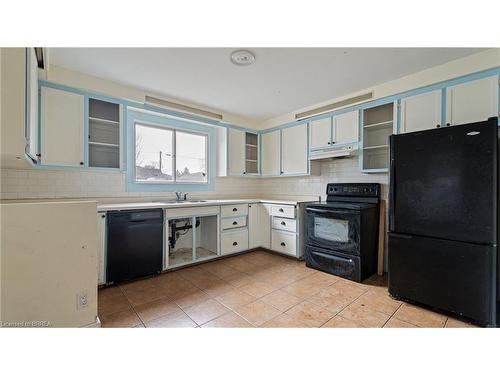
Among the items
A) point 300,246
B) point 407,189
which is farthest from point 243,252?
point 407,189

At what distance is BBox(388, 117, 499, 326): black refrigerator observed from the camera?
169 cm

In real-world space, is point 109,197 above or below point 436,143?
below

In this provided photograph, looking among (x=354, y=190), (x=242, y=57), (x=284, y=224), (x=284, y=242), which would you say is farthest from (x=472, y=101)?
(x=284, y=242)

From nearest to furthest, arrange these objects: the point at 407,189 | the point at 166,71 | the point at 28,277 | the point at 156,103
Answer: the point at 28,277
the point at 407,189
the point at 166,71
the point at 156,103

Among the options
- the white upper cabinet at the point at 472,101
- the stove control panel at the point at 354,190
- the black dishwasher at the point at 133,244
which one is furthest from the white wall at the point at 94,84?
the white upper cabinet at the point at 472,101

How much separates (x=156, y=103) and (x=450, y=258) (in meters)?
3.62

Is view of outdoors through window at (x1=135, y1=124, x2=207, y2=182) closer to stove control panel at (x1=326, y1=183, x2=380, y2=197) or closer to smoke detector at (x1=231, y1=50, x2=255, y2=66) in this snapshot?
smoke detector at (x1=231, y1=50, x2=255, y2=66)

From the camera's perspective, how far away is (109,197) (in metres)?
2.80

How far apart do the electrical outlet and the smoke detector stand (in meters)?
2.31

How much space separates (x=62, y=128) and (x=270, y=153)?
3.01 meters

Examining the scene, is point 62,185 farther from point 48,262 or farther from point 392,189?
point 392,189

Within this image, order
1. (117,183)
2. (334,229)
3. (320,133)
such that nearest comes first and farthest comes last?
(334,229) < (117,183) < (320,133)

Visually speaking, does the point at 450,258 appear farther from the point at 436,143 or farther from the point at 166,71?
the point at 166,71

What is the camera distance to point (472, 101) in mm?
2133
